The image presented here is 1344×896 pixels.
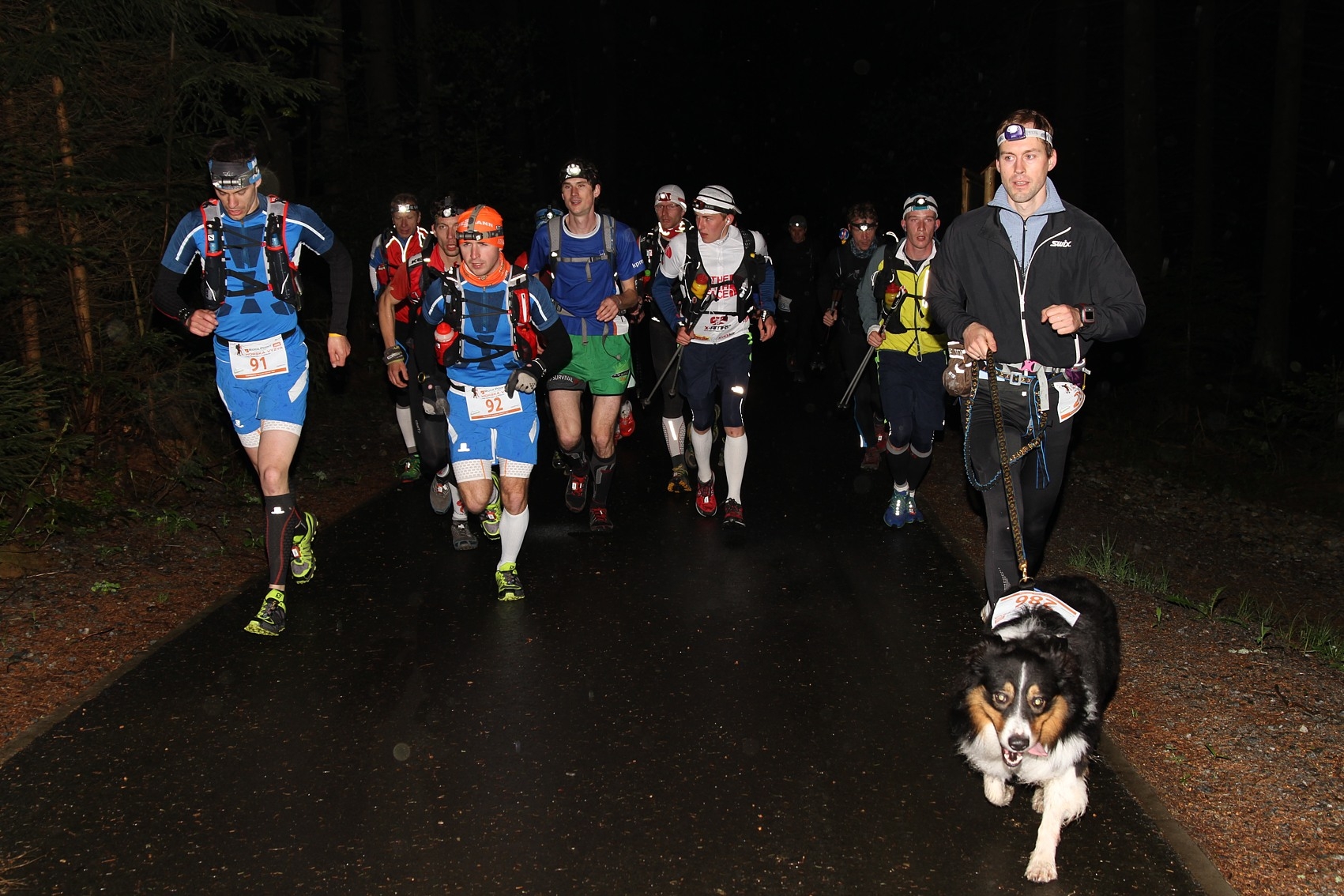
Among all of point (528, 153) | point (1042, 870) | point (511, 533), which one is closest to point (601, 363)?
point (511, 533)

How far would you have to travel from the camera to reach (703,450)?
384 inches

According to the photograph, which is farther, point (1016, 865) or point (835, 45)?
point (835, 45)

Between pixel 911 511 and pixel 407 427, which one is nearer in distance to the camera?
pixel 911 511

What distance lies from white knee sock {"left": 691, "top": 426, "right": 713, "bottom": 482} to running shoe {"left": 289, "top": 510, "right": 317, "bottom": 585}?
10.6 ft

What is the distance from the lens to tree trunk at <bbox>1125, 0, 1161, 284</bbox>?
18.5 meters

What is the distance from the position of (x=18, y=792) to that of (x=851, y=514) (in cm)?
669

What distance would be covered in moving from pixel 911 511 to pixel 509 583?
366 cm

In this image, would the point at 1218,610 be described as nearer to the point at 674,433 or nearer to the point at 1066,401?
the point at 1066,401

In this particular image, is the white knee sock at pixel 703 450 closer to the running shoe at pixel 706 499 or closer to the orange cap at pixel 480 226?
the running shoe at pixel 706 499

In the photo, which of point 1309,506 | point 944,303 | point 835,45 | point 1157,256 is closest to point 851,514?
point 944,303

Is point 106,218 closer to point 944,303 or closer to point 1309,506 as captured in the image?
point 944,303

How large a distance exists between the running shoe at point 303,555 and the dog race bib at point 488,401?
4.66ft

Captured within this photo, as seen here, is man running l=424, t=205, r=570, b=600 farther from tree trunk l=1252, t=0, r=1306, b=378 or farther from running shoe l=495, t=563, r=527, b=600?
tree trunk l=1252, t=0, r=1306, b=378

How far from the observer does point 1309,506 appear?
47.3 ft
